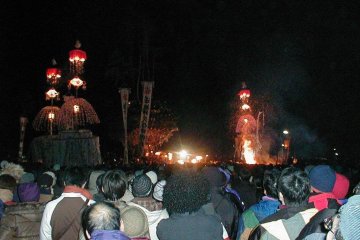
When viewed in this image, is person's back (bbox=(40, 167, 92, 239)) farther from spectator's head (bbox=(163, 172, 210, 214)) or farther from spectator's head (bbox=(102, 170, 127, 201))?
spectator's head (bbox=(163, 172, 210, 214))

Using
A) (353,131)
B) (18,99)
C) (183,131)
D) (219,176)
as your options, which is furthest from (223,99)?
(219,176)

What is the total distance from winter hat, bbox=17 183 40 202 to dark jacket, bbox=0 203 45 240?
13.1 inches

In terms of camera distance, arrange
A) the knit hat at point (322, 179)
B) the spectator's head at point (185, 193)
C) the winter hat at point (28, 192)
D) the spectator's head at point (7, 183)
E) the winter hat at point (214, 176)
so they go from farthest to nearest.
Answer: the spectator's head at point (7, 183), the winter hat at point (28, 192), the winter hat at point (214, 176), the knit hat at point (322, 179), the spectator's head at point (185, 193)

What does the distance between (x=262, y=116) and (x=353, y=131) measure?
10967 mm

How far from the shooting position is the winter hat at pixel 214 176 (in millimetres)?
5293

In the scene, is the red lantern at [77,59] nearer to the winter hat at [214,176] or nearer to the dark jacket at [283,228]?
the winter hat at [214,176]

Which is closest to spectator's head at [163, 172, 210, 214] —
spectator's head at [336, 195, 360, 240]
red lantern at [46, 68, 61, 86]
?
spectator's head at [336, 195, 360, 240]

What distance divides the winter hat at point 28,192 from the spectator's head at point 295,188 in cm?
351

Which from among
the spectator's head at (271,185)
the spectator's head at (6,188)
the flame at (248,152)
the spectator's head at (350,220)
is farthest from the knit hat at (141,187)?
the flame at (248,152)

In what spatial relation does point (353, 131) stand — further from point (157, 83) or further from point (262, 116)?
point (157, 83)

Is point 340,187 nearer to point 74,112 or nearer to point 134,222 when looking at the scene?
point 134,222

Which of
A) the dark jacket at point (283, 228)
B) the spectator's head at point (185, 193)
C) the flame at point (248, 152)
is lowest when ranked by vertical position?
the flame at point (248, 152)

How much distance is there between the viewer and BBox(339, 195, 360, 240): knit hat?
5.12 feet

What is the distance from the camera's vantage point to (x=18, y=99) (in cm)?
2838
